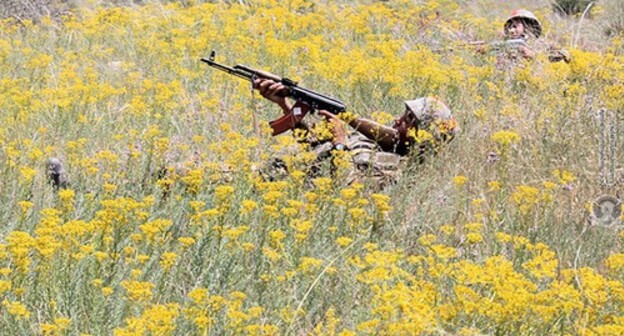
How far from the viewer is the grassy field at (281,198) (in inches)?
100

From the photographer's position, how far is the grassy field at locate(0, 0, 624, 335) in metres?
2.54

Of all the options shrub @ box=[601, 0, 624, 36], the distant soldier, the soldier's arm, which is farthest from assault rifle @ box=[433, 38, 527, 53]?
the distant soldier

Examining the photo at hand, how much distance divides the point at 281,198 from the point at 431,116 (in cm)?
133

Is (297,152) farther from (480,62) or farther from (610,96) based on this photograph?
(480,62)

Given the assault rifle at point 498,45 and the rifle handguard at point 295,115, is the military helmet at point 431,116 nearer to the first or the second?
the rifle handguard at point 295,115

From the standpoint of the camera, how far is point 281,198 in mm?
3643

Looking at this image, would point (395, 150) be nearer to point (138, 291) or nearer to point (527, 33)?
point (138, 291)

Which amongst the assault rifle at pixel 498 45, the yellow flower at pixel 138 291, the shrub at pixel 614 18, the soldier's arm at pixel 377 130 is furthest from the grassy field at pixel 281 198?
the shrub at pixel 614 18

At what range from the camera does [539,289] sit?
305cm

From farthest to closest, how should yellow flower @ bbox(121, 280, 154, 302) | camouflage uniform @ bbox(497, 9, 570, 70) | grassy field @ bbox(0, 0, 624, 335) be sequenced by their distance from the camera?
1. camouflage uniform @ bbox(497, 9, 570, 70)
2. grassy field @ bbox(0, 0, 624, 335)
3. yellow flower @ bbox(121, 280, 154, 302)

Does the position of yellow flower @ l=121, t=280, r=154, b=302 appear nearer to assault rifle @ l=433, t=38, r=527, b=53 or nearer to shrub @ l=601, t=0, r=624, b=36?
assault rifle @ l=433, t=38, r=527, b=53

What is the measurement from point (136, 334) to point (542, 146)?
11.1ft

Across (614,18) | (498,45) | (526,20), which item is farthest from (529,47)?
(614,18)

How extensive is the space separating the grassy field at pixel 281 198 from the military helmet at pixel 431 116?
0.20 m
